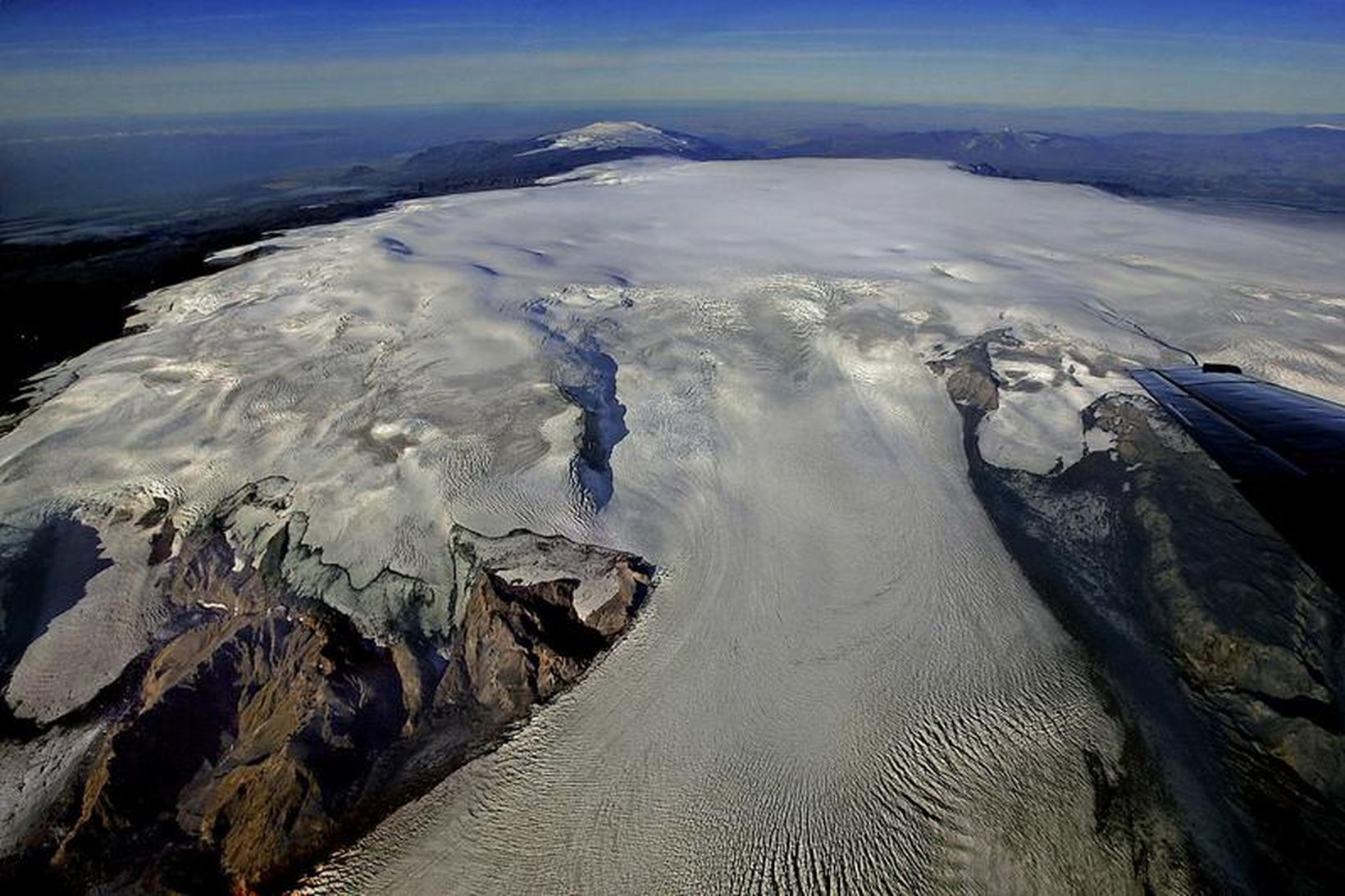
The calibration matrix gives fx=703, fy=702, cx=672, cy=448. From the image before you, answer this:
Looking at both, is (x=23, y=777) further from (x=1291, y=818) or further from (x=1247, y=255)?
(x=1247, y=255)

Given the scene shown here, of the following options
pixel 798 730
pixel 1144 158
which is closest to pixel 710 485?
pixel 798 730

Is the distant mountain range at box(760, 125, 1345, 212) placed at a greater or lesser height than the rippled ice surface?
greater

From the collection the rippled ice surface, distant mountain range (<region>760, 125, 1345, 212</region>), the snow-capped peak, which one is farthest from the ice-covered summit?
the rippled ice surface

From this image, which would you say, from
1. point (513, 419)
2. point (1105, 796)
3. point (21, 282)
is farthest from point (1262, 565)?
point (21, 282)

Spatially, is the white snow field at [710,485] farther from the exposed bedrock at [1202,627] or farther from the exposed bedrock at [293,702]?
the exposed bedrock at [1202,627]

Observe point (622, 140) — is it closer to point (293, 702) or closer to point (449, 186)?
point (449, 186)

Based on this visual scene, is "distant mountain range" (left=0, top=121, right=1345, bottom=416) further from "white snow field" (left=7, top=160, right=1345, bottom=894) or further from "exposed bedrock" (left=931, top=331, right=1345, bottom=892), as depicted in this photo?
"exposed bedrock" (left=931, top=331, right=1345, bottom=892)
